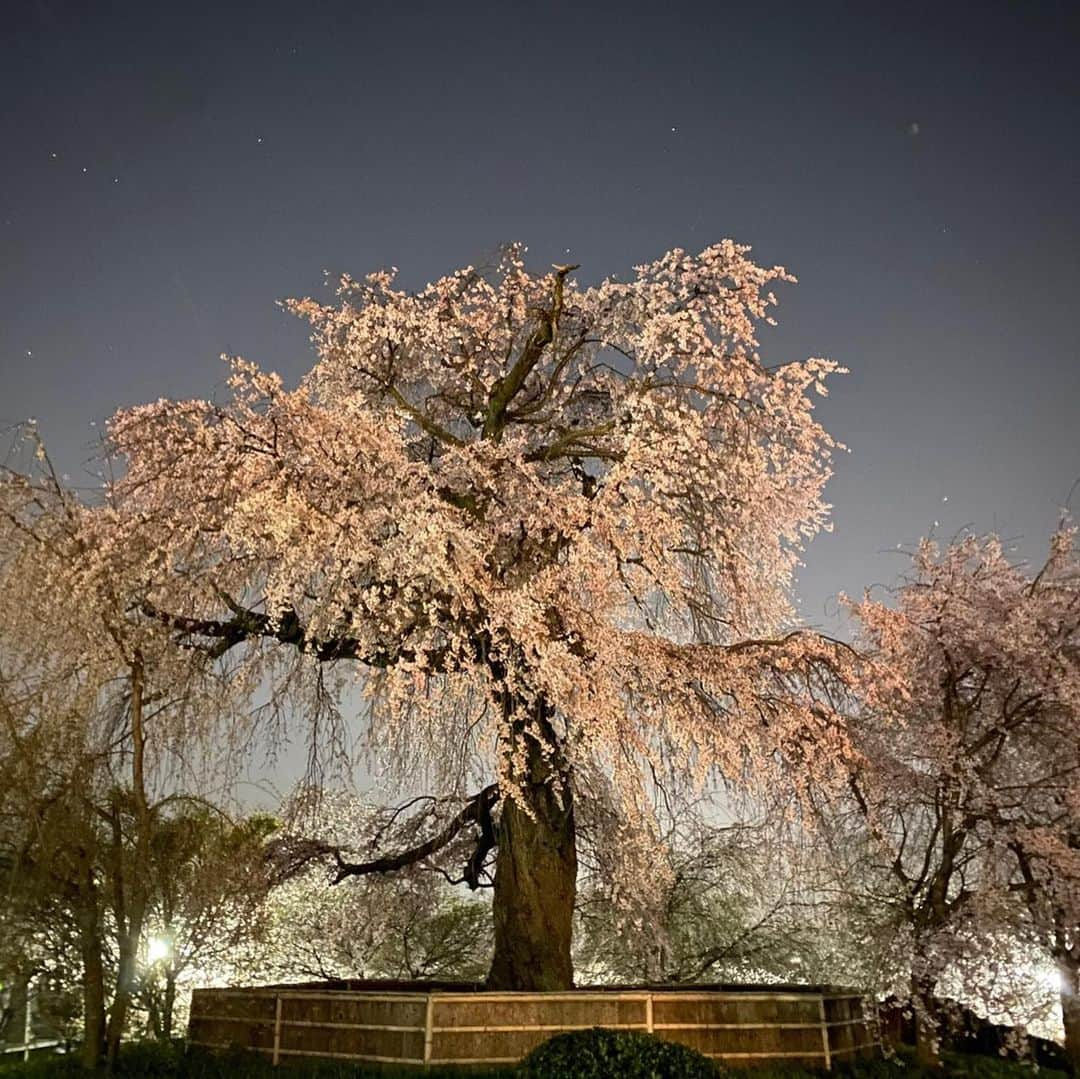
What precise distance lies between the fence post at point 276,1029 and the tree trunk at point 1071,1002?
9.71 metres

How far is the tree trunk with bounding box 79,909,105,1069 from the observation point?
1013 cm

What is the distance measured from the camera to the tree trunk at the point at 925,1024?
523 inches

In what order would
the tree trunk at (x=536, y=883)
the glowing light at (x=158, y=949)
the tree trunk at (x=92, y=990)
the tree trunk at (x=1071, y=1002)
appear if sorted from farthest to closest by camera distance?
1. the tree trunk at (x=1071, y=1002)
2. the tree trunk at (x=536, y=883)
3. the glowing light at (x=158, y=949)
4. the tree trunk at (x=92, y=990)

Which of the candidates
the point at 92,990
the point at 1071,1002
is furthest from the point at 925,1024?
the point at 92,990

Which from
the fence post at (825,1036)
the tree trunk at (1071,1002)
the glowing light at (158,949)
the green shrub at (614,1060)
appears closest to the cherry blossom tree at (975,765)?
the tree trunk at (1071,1002)

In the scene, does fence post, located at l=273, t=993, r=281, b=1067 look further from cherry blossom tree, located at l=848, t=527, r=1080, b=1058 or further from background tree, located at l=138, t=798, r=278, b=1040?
cherry blossom tree, located at l=848, t=527, r=1080, b=1058

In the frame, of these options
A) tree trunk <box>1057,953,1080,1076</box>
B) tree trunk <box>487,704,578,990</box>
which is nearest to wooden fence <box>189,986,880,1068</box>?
tree trunk <box>487,704,578,990</box>

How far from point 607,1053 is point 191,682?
579cm

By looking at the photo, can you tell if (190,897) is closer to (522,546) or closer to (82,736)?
(82,736)

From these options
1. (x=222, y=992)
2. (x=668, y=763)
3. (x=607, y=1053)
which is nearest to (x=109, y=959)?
(x=222, y=992)

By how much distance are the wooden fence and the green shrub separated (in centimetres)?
202

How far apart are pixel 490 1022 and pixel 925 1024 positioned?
6.05 m

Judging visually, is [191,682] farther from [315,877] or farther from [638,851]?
[315,877]

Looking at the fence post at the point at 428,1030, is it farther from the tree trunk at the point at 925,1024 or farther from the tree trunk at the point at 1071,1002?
the tree trunk at the point at 1071,1002
